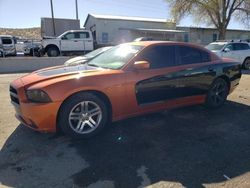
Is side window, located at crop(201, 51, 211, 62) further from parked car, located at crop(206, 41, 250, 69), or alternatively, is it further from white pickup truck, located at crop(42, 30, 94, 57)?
white pickup truck, located at crop(42, 30, 94, 57)

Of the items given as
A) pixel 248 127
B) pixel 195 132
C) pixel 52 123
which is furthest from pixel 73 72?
pixel 248 127

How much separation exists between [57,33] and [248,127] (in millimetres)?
30188

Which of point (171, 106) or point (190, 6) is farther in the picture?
point (190, 6)

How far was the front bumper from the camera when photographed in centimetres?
379

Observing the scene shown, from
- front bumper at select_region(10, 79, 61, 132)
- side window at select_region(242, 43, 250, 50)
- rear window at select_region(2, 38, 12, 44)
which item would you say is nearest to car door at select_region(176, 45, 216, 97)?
front bumper at select_region(10, 79, 61, 132)

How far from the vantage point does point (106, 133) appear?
4402 mm

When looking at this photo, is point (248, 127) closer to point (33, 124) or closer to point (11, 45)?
Result: point (33, 124)

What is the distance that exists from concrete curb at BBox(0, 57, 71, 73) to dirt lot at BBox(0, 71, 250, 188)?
11.5 metres

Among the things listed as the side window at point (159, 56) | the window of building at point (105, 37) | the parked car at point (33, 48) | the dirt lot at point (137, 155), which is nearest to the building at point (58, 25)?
the window of building at point (105, 37)

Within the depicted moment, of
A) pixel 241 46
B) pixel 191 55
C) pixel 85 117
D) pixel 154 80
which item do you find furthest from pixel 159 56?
pixel 241 46

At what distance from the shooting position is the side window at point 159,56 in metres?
4.79

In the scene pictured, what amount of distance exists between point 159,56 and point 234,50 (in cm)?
1060

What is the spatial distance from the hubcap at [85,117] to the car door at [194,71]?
1.80 meters

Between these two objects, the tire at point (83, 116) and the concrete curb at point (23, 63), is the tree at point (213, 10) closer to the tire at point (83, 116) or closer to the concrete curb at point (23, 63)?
the concrete curb at point (23, 63)
